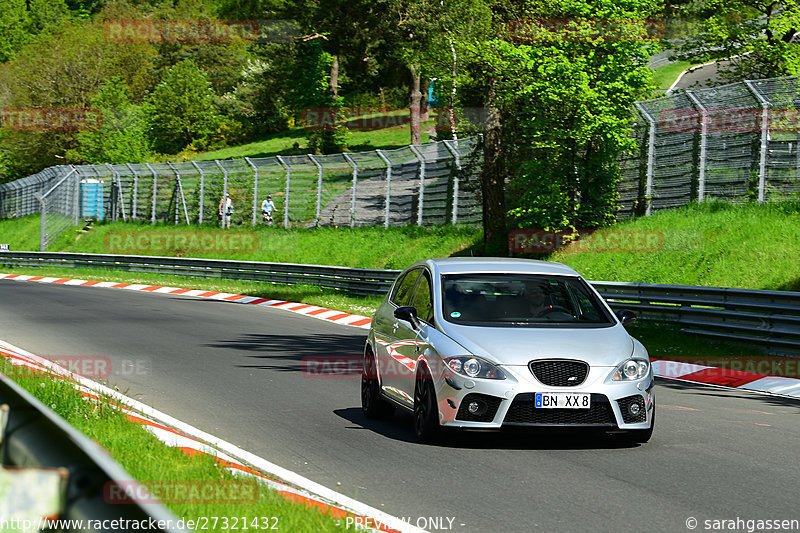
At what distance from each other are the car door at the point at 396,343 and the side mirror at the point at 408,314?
0.07 meters

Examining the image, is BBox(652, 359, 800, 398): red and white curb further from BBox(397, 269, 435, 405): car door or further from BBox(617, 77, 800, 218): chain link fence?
BBox(617, 77, 800, 218): chain link fence

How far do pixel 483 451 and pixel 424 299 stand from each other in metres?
1.73

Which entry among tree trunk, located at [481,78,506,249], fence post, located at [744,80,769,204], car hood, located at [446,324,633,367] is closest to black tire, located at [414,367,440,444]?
car hood, located at [446,324,633,367]

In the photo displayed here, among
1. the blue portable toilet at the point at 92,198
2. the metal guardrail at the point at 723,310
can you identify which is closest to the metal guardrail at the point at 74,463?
the metal guardrail at the point at 723,310

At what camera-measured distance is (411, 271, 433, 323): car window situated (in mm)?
9312

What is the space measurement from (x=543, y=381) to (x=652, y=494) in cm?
156

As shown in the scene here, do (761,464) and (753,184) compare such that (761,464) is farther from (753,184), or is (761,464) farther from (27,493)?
(753,184)

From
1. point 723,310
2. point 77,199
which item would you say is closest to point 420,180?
point 723,310

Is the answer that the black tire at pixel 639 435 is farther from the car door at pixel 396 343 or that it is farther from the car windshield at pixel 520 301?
the car door at pixel 396 343

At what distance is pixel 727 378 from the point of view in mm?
13930

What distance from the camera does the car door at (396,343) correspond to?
9.23 meters

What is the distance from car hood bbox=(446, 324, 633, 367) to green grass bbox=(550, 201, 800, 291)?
11.0 metres

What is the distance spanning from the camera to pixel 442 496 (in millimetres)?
6684

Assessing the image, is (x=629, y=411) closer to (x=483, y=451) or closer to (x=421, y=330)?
(x=483, y=451)
